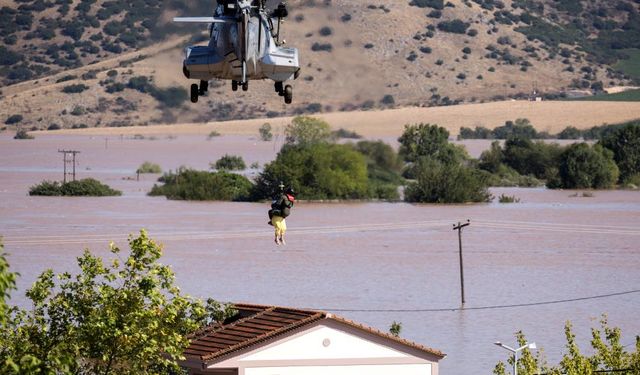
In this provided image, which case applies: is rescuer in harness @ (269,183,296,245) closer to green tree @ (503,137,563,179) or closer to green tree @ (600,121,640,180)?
green tree @ (600,121,640,180)

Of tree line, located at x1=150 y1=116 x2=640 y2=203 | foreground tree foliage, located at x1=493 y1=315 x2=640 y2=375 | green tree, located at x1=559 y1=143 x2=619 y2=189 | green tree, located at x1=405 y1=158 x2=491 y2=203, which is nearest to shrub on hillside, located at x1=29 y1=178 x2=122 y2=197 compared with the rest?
tree line, located at x1=150 y1=116 x2=640 y2=203

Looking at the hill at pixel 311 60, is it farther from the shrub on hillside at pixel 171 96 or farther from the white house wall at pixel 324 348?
the white house wall at pixel 324 348

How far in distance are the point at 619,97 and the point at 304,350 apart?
514 ft

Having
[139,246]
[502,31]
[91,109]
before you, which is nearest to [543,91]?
[502,31]

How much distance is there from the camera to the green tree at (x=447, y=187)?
134250mm

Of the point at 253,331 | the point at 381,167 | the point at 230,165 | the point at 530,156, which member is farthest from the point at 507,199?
the point at 253,331

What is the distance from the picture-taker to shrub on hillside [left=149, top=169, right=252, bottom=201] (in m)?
134

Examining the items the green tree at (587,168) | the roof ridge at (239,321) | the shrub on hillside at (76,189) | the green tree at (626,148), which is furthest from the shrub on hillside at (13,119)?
the roof ridge at (239,321)

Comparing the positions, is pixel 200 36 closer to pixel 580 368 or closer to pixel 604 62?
pixel 580 368

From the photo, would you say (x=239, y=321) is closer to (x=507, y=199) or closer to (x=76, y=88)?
(x=76, y=88)

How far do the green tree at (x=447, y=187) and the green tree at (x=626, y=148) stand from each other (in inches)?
635

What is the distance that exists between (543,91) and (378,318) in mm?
115924

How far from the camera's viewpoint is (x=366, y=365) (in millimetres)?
40719

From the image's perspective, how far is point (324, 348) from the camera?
40500mm
